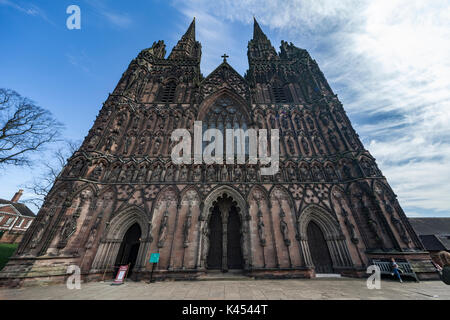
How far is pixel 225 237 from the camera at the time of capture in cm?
1105

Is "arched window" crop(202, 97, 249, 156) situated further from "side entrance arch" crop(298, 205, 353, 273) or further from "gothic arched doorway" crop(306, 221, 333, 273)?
"gothic arched doorway" crop(306, 221, 333, 273)

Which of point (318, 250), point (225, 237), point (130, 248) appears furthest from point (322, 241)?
point (130, 248)

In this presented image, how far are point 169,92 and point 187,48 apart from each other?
11.3 m

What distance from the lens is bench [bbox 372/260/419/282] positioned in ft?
26.0

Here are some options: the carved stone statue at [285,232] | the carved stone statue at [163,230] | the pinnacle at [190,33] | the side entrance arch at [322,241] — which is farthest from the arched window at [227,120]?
the pinnacle at [190,33]

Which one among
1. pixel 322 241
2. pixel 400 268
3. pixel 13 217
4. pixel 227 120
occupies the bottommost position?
pixel 400 268

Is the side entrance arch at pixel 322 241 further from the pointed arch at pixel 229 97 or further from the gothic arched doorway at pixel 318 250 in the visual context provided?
the pointed arch at pixel 229 97

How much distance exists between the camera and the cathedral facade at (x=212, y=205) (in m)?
9.06

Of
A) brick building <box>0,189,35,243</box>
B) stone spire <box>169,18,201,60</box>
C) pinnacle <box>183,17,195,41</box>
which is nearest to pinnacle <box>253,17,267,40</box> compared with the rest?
stone spire <box>169,18,201,60</box>

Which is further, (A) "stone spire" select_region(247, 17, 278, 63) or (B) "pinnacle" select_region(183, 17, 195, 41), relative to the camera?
(B) "pinnacle" select_region(183, 17, 195, 41)

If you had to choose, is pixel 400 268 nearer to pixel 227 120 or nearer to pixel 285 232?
pixel 285 232

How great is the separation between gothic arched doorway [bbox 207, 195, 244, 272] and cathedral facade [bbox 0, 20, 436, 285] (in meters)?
0.07

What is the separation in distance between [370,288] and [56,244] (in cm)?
1588

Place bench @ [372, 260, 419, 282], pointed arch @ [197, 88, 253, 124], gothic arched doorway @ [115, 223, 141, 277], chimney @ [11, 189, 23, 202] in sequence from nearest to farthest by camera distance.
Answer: bench @ [372, 260, 419, 282]
gothic arched doorway @ [115, 223, 141, 277]
pointed arch @ [197, 88, 253, 124]
chimney @ [11, 189, 23, 202]
